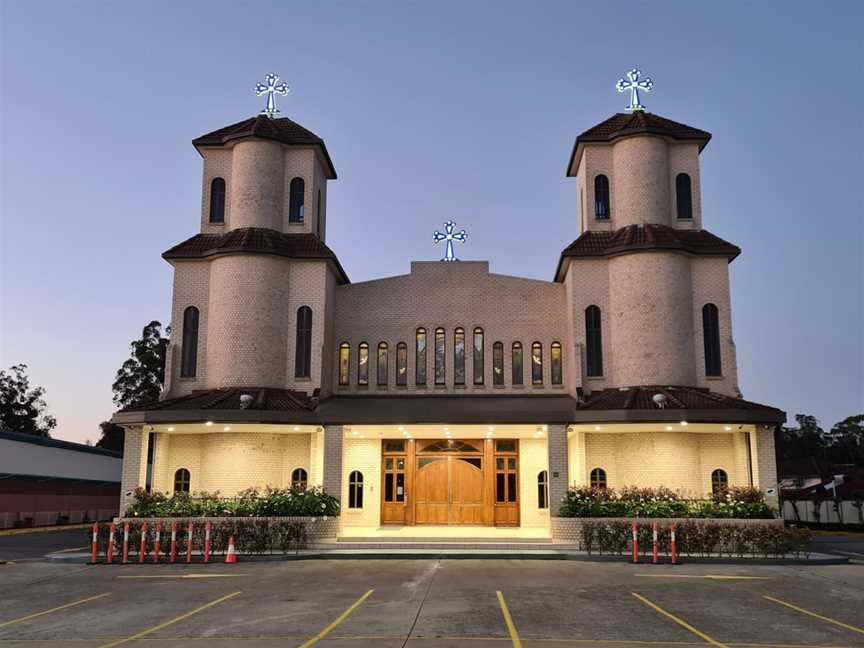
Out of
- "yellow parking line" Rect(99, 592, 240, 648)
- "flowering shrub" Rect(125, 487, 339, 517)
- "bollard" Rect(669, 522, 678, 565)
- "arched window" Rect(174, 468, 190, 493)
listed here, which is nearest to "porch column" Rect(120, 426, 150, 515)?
"flowering shrub" Rect(125, 487, 339, 517)

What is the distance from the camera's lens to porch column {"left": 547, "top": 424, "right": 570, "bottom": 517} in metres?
25.6

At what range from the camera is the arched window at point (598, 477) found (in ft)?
94.0

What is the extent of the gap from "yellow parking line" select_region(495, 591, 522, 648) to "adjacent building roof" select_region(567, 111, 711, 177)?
2175cm

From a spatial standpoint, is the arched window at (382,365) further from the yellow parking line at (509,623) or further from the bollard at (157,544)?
the yellow parking line at (509,623)

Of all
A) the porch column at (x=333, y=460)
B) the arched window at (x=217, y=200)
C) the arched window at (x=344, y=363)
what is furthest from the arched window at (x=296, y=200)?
the porch column at (x=333, y=460)

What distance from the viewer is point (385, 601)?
47.0ft

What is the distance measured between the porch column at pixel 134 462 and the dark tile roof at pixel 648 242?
16237mm

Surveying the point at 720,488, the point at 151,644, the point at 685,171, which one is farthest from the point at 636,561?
the point at 685,171

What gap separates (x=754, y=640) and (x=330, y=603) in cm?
681

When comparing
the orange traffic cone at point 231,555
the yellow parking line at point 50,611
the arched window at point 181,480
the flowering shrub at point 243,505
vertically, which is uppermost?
the arched window at point 181,480

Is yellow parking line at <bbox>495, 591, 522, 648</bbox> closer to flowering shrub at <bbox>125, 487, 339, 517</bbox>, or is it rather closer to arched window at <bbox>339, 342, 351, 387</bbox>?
flowering shrub at <bbox>125, 487, 339, 517</bbox>

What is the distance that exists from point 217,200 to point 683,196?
18.3 m

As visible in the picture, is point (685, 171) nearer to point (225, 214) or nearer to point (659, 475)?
point (659, 475)

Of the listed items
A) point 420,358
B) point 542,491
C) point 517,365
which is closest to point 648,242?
point 517,365
